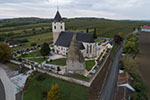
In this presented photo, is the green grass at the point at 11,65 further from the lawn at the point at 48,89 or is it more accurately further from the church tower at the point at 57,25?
the church tower at the point at 57,25

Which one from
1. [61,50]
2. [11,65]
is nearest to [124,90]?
[61,50]

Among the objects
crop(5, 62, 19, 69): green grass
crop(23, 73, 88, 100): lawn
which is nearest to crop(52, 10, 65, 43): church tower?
crop(5, 62, 19, 69): green grass

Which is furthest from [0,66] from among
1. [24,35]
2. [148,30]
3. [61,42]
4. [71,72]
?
[148,30]

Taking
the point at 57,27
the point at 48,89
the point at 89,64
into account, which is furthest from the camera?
the point at 57,27

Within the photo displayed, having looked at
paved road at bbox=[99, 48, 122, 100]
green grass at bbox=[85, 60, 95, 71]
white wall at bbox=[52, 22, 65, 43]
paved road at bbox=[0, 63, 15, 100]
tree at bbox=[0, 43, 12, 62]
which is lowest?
paved road at bbox=[0, 63, 15, 100]

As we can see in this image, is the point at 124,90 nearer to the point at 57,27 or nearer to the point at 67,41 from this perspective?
the point at 67,41

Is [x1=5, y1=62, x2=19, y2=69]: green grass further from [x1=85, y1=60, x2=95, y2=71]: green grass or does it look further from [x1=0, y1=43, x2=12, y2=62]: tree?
[x1=85, y1=60, x2=95, y2=71]: green grass

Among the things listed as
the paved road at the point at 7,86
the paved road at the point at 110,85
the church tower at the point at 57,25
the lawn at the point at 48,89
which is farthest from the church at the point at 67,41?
the paved road at the point at 7,86

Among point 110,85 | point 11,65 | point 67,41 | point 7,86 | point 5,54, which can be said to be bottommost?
point 7,86
